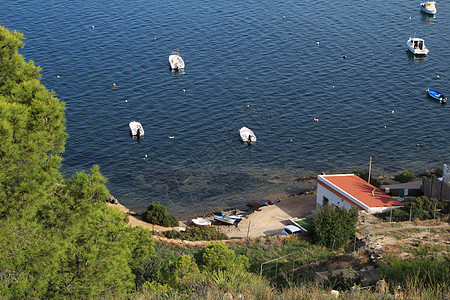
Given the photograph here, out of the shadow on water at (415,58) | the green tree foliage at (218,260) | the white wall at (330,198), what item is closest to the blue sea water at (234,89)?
the shadow on water at (415,58)

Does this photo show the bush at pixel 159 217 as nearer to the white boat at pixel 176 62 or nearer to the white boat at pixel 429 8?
the white boat at pixel 176 62

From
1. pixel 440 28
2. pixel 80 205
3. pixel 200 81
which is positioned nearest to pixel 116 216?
pixel 80 205

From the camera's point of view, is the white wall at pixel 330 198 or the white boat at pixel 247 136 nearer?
the white wall at pixel 330 198

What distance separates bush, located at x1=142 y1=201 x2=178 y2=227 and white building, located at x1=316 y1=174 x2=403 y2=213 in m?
12.0

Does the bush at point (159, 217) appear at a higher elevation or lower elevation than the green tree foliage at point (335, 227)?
lower

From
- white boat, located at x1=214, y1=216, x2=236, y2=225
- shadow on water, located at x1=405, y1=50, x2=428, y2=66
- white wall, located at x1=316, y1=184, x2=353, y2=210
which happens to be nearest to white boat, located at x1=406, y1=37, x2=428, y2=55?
shadow on water, located at x1=405, y1=50, x2=428, y2=66

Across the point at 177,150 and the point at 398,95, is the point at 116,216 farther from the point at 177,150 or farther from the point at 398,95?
the point at 398,95

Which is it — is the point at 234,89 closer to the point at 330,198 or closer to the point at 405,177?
the point at 405,177

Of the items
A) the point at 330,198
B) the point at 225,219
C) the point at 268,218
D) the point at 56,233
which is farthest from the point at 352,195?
the point at 56,233

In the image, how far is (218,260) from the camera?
25328 millimetres

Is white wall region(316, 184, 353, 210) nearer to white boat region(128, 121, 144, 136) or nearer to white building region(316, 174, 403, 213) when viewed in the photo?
white building region(316, 174, 403, 213)

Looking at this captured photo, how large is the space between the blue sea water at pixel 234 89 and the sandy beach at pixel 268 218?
10.9 feet

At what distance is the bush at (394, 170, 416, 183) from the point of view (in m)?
52.0

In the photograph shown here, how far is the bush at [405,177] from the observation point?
52000 mm
